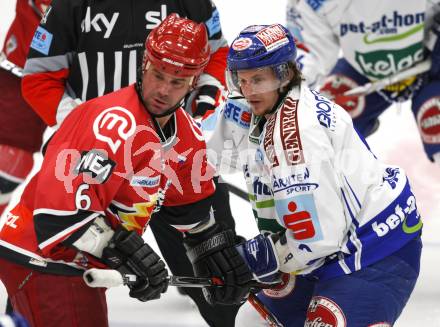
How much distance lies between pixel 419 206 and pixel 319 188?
81.7 inches

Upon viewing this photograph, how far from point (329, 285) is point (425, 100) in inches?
61.9

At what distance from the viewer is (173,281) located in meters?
2.70

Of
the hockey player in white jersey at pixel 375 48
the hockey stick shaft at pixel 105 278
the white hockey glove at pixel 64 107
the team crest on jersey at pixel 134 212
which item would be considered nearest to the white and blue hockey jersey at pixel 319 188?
the team crest on jersey at pixel 134 212

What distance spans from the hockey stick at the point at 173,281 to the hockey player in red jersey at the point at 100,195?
90 millimetres

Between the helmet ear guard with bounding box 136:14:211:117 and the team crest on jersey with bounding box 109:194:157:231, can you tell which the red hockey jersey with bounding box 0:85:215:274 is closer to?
the team crest on jersey with bounding box 109:194:157:231

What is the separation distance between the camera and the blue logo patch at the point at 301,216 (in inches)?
99.6

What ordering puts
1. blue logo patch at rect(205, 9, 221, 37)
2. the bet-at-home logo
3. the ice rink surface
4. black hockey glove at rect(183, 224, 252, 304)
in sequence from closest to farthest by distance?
black hockey glove at rect(183, 224, 252, 304) → blue logo patch at rect(205, 9, 221, 37) → the ice rink surface → the bet-at-home logo

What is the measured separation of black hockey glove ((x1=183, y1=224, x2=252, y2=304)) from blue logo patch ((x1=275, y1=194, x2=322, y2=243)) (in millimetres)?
242

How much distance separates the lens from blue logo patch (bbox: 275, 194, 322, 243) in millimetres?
2529

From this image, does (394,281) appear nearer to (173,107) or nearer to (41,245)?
(173,107)

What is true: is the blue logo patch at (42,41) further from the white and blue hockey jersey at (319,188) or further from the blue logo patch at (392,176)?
the blue logo patch at (392,176)

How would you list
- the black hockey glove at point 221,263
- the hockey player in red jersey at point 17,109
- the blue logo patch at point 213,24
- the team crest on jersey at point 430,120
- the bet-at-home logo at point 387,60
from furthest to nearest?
the bet-at-home logo at point 387,60 → the team crest on jersey at point 430,120 → the hockey player in red jersey at point 17,109 → the blue logo patch at point 213,24 → the black hockey glove at point 221,263

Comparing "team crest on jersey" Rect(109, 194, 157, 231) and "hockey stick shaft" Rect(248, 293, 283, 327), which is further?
"hockey stick shaft" Rect(248, 293, 283, 327)

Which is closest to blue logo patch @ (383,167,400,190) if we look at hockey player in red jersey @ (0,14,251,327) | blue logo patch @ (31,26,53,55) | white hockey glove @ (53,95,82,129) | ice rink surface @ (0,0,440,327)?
hockey player in red jersey @ (0,14,251,327)
